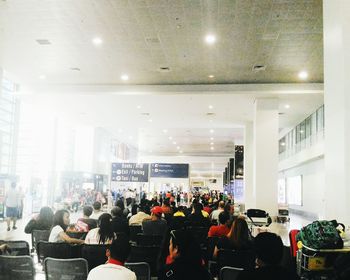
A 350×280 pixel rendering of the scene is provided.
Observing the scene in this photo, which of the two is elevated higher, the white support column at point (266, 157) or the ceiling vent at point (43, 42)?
the ceiling vent at point (43, 42)

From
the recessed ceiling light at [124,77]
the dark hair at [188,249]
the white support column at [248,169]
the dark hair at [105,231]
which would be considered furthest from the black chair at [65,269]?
the white support column at [248,169]

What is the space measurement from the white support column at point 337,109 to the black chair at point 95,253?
3145 mm

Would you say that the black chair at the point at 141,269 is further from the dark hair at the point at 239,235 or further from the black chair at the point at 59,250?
the dark hair at the point at 239,235

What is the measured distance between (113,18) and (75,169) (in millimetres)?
17615

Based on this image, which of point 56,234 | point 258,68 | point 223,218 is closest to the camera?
point 56,234

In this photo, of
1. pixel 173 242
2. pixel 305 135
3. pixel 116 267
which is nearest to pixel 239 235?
pixel 173 242

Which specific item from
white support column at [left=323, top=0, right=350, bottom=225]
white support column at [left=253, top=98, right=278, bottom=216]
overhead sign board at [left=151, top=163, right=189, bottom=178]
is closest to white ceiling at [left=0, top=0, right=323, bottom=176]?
white support column at [left=253, top=98, right=278, bottom=216]

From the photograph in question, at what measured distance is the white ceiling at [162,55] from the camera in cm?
936

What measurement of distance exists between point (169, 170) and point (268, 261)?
17.4 m

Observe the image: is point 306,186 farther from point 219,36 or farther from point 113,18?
point 113,18

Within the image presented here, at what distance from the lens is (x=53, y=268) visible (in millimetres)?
4145

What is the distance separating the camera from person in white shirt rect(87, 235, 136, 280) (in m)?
3.05

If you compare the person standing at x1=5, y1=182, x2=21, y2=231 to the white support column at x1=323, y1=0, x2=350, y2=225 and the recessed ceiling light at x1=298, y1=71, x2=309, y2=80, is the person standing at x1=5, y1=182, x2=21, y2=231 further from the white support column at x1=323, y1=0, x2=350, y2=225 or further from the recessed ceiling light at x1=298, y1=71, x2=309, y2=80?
the white support column at x1=323, y1=0, x2=350, y2=225

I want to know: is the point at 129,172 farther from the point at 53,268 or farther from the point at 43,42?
Answer: the point at 53,268
